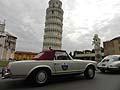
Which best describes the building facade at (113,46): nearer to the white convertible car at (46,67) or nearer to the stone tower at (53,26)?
the stone tower at (53,26)

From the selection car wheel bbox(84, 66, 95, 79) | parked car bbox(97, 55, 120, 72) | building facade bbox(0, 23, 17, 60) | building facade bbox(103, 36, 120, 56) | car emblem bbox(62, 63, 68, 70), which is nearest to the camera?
car emblem bbox(62, 63, 68, 70)

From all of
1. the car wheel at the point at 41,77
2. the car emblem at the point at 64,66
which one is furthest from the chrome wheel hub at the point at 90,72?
the car wheel at the point at 41,77

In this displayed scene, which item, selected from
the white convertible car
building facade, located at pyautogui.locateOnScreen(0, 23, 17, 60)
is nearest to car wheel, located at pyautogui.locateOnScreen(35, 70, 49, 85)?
the white convertible car

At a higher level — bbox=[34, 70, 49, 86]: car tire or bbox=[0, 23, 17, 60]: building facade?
bbox=[0, 23, 17, 60]: building facade

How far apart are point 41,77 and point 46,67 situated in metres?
0.46

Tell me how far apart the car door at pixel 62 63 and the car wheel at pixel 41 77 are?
1.90 ft

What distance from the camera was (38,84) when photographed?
20.1 ft

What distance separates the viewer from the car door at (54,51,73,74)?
22.5 feet

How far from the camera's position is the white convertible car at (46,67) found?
5773 mm

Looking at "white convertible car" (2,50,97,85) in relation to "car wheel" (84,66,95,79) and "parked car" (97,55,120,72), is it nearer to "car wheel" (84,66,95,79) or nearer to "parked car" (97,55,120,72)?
"car wheel" (84,66,95,79)

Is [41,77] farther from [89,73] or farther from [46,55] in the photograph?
[89,73]

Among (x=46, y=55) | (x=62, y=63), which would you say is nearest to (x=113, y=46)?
(x=62, y=63)

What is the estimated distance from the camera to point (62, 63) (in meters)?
7.02

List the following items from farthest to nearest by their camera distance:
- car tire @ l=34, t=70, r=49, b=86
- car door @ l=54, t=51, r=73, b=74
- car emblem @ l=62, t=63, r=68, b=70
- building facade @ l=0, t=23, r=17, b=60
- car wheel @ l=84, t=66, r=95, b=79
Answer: building facade @ l=0, t=23, r=17, b=60 < car wheel @ l=84, t=66, r=95, b=79 < car emblem @ l=62, t=63, r=68, b=70 < car door @ l=54, t=51, r=73, b=74 < car tire @ l=34, t=70, r=49, b=86
